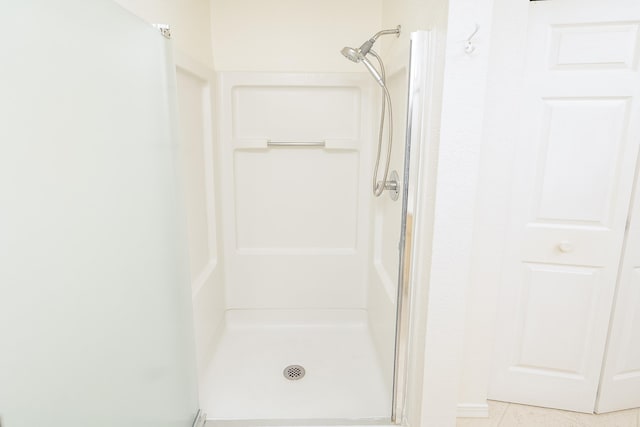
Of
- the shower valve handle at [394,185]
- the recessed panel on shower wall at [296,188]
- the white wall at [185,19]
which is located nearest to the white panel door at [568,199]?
the shower valve handle at [394,185]

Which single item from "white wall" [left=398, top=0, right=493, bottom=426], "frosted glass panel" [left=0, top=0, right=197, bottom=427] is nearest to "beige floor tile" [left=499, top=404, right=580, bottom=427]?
"white wall" [left=398, top=0, right=493, bottom=426]

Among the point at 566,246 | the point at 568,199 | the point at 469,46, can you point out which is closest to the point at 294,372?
the point at 566,246

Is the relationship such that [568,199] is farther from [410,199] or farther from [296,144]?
[296,144]

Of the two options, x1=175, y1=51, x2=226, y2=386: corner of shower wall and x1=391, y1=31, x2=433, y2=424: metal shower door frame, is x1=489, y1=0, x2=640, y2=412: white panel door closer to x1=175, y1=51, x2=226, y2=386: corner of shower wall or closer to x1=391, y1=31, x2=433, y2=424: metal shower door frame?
x1=391, y1=31, x2=433, y2=424: metal shower door frame

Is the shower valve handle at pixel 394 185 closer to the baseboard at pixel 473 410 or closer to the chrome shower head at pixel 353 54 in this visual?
the chrome shower head at pixel 353 54

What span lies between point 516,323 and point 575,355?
30cm

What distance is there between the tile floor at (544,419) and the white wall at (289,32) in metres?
1.98

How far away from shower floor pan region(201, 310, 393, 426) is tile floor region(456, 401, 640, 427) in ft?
1.60

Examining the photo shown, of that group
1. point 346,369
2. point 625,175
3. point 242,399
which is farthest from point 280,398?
point 625,175

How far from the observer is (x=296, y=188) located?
2291mm

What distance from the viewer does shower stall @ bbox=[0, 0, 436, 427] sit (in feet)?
2.11

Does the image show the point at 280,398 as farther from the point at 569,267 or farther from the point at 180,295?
the point at 569,267

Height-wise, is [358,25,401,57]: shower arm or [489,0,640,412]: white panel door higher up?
[358,25,401,57]: shower arm

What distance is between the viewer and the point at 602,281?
5.12 ft
